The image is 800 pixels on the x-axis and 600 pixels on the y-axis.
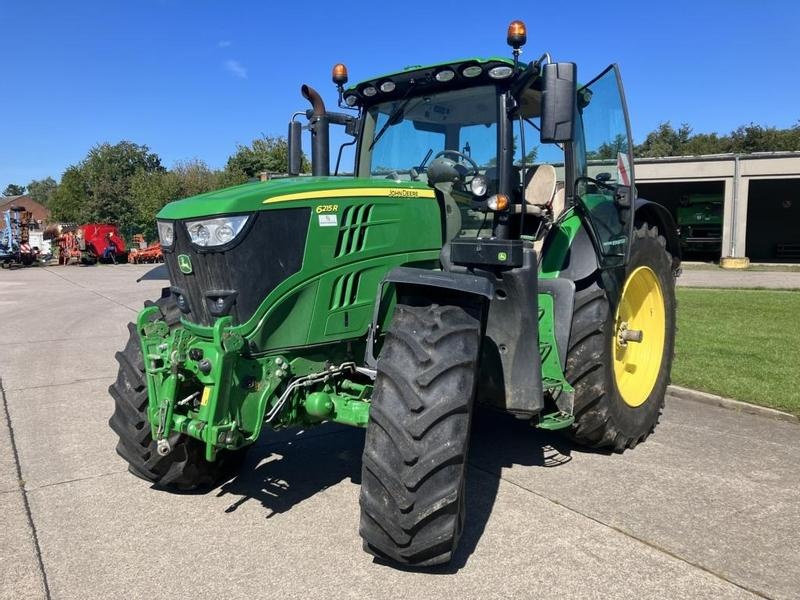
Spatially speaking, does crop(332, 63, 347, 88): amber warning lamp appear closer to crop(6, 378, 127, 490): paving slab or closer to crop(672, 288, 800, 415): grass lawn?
crop(6, 378, 127, 490): paving slab

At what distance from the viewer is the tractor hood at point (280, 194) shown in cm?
332

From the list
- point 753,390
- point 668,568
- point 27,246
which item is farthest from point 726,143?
point 668,568

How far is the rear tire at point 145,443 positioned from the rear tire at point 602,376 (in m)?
2.25

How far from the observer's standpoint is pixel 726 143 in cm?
5434

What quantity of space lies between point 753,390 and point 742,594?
3.75 metres

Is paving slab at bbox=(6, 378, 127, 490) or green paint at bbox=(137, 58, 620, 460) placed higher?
green paint at bbox=(137, 58, 620, 460)

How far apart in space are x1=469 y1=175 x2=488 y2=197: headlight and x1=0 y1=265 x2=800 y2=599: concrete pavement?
1784mm

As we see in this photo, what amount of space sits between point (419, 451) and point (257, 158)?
31.6m

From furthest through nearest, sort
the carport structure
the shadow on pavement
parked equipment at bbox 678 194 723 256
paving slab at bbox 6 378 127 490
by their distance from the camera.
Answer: parked equipment at bbox 678 194 723 256
the carport structure
paving slab at bbox 6 378 127 490
the shadow on pavement

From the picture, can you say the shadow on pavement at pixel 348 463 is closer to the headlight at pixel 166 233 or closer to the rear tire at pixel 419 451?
the rear tire at pixel 419 451

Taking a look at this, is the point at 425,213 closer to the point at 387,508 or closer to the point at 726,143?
the point at 387,508

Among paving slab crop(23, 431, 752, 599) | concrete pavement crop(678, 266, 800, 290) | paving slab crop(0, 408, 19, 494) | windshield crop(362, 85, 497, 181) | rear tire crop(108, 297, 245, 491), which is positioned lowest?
concrete pavement crop(678, 266, 800, 290)

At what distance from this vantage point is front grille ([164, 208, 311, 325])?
10.9ft

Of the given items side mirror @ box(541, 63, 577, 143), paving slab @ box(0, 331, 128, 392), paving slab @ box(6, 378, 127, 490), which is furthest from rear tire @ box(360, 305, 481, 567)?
paving slab @ box(0, 331, 128, 392)
